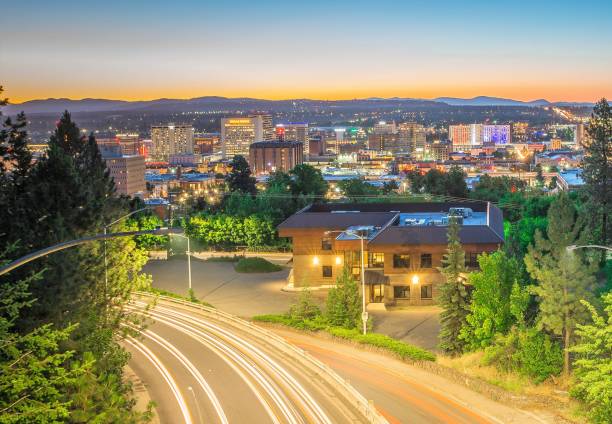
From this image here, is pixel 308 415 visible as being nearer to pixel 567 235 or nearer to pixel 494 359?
pixel 494 359

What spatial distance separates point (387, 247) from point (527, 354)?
48.0ft

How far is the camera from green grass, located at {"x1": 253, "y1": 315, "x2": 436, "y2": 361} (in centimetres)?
2731

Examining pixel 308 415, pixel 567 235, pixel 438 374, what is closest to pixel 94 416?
pixel 308 415

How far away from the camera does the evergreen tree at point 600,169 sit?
56.2 meters

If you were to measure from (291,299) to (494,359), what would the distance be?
1711cm

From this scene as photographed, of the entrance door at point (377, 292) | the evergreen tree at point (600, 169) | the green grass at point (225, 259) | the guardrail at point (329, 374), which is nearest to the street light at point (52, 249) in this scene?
A: the guardrail at point (329, 374)

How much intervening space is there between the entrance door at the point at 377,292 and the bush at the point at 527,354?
46.1ft

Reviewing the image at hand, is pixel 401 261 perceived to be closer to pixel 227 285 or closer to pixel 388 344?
pixel 388 344

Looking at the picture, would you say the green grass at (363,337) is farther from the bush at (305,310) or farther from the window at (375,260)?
the window at (375,260)

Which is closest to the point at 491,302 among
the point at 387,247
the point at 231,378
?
the point at 231,378

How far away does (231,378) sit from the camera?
24609mm

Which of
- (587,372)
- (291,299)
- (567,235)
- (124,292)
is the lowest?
(291,299)

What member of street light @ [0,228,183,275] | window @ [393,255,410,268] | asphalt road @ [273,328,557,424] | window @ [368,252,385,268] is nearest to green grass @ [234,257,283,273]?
window @ [368,252,385,268]

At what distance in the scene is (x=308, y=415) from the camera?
20375 mm
